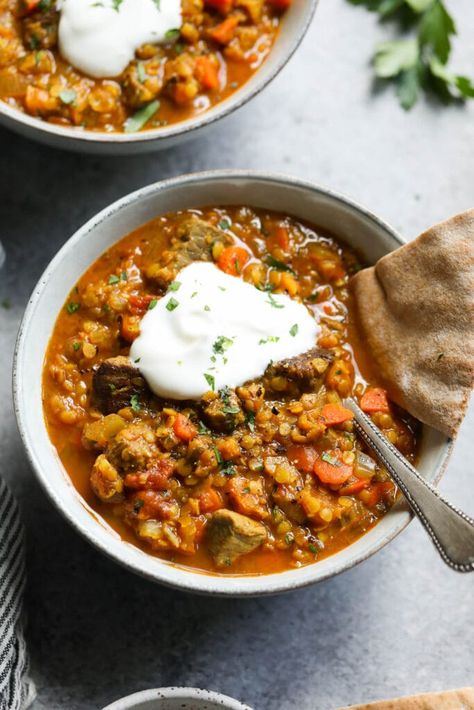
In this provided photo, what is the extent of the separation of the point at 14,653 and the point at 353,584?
1.81 meters

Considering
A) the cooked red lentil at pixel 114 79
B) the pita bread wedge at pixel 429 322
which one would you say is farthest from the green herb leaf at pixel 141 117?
the pita bread wedge at pixel 429 322

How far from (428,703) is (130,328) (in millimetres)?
2324

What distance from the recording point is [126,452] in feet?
15.5

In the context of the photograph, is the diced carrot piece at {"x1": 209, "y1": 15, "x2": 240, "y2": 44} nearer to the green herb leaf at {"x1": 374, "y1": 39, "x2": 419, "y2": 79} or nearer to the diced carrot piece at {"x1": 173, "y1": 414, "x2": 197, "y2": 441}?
the green herb leaf at {"x1": 374, "y1": 39, "x2": 419, "y2": 79}

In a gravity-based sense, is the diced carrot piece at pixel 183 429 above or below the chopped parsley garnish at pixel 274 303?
below

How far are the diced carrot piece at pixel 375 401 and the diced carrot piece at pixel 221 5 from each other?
2.28 metres

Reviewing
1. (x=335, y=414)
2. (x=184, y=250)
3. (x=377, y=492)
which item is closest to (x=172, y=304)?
(x=184, y=250)

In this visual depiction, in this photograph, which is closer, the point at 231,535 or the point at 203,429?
the point at 231,535

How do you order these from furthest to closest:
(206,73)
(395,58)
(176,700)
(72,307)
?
(395,58) < (206,73) < (72,307) < (176,700)

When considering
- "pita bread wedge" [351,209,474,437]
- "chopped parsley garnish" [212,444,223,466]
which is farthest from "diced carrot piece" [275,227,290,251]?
"chopped parsley garnish" [212,444,223,466]

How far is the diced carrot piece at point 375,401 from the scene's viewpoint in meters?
5.05

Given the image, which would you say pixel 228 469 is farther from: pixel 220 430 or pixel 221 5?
pixel 221 5

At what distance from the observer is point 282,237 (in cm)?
532

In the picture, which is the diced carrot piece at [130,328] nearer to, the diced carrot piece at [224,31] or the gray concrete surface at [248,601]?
the gray concrete surface at [248,601]
